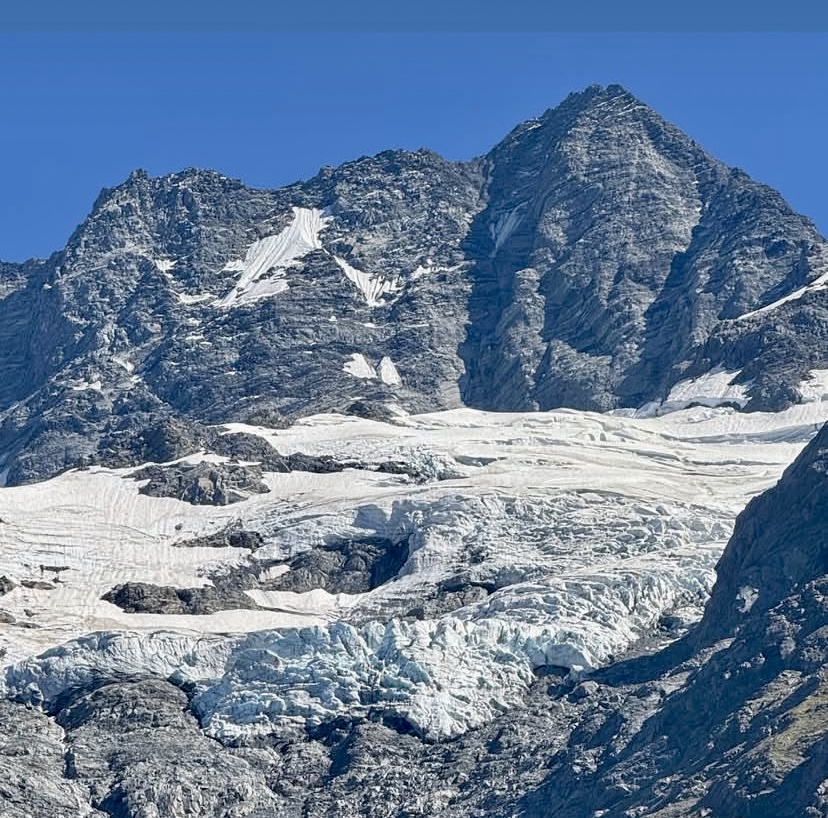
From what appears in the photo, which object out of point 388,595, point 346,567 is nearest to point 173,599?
point 388,595

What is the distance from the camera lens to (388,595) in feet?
567

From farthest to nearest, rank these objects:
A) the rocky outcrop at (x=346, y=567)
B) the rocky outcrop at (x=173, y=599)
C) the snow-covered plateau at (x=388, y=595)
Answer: the rocky outcrop at (x=346, y=567)
the rocky outcrop at (x=173, y=599)
the snow-covered plateau at (x=388, y=595)

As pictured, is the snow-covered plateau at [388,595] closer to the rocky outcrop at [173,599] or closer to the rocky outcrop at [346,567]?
the rocky outcrop at [346,567]

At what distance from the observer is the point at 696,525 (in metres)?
176

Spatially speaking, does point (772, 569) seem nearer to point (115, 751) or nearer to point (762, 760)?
point (762, 760)

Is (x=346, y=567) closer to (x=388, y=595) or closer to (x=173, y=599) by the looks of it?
(x=388, y=595)

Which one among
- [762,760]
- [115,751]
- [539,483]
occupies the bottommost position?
[762,760]

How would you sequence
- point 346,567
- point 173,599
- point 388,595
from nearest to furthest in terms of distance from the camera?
point 173,599
point 388,595
point 346,567

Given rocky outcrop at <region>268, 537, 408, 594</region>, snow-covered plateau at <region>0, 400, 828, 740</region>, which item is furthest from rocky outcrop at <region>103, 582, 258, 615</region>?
rocky outcrop at <region>268, 537, 408, 594</region>

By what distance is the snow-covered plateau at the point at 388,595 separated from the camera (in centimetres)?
14012

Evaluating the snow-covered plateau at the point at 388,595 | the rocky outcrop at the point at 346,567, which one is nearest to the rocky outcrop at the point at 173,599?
the snow-covered plateau at the point at 388,595

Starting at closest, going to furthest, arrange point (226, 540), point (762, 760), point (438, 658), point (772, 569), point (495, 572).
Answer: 1. point (762, 760)
2. point (772, 569)
3. point (438, 658)
4. point (495, 572)
5. point (226, 540)

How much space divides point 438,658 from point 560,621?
11.8 meters

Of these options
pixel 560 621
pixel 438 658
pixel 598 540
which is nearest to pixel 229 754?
pixel 438 658
